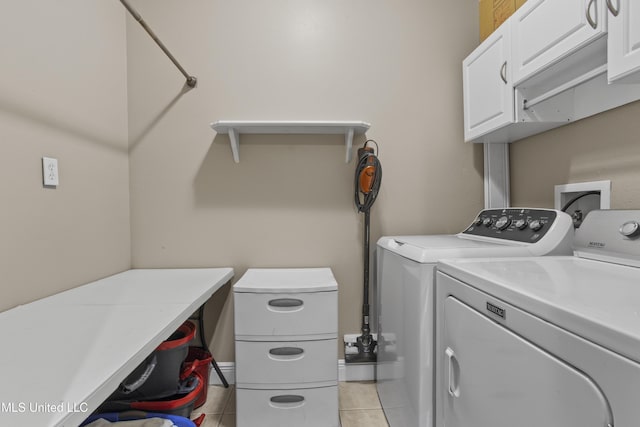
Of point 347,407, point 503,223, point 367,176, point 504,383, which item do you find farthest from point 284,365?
point 503,223

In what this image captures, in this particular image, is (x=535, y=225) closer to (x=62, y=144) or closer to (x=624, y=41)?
(x=624, y=41)

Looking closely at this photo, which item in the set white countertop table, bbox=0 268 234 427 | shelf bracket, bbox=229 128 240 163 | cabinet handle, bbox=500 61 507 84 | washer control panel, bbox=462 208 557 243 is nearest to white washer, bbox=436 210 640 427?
washer control panel, bbox=462 208 557 243

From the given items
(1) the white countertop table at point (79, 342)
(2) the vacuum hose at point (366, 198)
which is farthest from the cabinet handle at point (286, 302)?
(2) the vacuum hose at point (366, 198)

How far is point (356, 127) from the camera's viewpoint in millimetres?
1796

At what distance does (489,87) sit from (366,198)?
0.87 metres

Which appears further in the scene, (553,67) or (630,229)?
(553,67)

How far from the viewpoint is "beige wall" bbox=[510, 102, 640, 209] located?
1.22 metres

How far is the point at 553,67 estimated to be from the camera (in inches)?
48.9

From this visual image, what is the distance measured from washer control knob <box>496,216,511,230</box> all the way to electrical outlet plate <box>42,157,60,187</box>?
2.05 metres

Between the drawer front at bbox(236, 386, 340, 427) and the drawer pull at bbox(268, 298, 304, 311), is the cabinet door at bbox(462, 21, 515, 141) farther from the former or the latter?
the drawer front at bbox(236, 386, 340, 427)

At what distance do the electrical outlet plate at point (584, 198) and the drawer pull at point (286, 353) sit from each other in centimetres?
147

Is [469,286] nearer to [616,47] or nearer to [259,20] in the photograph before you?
[616,47]

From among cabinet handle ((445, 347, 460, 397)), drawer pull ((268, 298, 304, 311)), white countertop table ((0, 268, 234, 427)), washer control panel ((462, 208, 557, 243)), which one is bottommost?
cabinet handle ((445, 347, 460, 397))

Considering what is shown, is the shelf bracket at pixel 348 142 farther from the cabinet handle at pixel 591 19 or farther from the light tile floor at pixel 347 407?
the light tile floor at pixel 347 407
